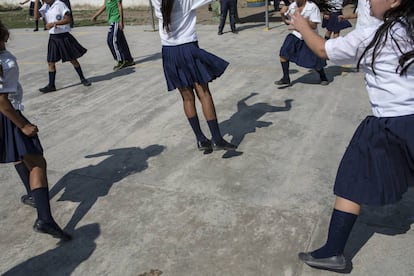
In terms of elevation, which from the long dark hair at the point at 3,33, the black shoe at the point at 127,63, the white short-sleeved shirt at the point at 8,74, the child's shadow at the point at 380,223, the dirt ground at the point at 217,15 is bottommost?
the child's shadow at the point at 380,223

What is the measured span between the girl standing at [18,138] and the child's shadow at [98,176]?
242mm

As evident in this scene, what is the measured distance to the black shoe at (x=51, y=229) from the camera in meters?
A: 2.76

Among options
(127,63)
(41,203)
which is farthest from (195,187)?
(127,63)

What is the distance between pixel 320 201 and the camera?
3051 millimetres

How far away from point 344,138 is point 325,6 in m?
1.86

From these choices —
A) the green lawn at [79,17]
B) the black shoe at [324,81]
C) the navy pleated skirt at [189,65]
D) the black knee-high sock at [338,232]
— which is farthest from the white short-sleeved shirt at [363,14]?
the green lawn at [79,17]

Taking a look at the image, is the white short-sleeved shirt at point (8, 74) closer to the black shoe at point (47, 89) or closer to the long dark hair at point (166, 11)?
the long dark hair at point (166, 11)

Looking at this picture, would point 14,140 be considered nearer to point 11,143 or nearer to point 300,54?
point 11,143

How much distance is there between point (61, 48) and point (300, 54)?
3.57 m

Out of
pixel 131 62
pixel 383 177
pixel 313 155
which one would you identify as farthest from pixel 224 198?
pixel 131 62

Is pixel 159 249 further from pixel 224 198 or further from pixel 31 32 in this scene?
pixel 31 32

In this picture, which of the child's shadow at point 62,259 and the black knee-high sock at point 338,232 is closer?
the black knee-high sock at point 338,232

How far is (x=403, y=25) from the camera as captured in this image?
1.92 meters

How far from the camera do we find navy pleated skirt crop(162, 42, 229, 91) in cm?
363
